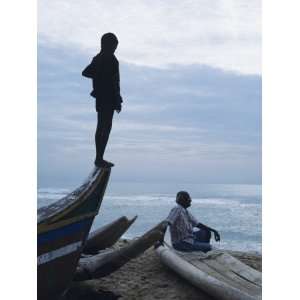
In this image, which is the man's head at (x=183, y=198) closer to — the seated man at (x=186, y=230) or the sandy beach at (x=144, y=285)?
the seated man at (x=186, y=230)

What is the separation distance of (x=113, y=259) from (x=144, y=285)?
27 cm

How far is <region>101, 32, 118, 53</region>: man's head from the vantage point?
12.9ft

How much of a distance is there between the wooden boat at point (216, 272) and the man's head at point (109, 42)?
1376 millimetres

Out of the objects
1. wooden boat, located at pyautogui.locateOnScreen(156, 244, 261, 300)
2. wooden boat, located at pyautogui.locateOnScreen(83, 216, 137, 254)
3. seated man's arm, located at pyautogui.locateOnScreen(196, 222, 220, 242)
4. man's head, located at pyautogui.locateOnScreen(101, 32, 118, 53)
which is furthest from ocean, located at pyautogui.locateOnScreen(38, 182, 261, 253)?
man's head, located at pyautogui.locateOnScreen(101, 32, 118, 53)

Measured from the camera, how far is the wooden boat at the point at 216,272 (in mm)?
3713

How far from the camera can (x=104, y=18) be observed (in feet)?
12.9

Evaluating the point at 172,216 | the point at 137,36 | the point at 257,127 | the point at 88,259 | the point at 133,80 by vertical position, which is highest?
the point at 137,36

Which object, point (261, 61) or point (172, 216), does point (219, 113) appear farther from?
point (172, 216)

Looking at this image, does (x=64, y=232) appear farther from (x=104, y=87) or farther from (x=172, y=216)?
(x=104, y=87)

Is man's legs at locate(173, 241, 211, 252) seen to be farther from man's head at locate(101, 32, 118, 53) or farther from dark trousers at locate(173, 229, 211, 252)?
man's head at locate(101, 32, 118, 53)

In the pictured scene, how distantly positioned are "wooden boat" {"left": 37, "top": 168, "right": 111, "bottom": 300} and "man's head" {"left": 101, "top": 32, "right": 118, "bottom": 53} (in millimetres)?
721
